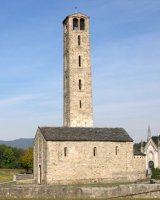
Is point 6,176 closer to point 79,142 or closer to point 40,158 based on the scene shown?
point 40,158

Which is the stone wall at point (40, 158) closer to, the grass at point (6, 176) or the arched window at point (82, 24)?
the grass at point (6, 176)

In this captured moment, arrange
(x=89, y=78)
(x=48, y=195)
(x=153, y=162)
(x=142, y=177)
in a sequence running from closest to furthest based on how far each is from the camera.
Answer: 1. (x=48, y=195)
2. (x=142, y=177)
3. (x=89, y=78)
4. (x=153, y=162)

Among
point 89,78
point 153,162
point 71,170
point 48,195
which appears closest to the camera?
point 48,195

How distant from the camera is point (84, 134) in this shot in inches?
2034

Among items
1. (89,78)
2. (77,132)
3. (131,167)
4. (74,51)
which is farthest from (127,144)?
(74,51)

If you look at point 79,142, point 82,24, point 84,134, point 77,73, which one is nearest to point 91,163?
point 79,142

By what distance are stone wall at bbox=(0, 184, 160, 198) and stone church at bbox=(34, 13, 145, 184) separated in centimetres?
1339

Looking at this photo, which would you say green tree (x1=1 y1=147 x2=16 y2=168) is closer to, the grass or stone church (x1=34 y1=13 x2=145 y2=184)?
the grass

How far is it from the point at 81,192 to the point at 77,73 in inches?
982

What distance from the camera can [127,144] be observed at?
174 feet

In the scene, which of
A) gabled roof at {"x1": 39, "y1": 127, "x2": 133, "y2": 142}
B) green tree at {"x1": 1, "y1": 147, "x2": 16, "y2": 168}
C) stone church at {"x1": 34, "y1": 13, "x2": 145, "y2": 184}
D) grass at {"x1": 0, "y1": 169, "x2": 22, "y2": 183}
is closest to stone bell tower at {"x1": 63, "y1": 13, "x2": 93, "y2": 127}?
stone church at {"x1": 34, "y1": 13, "x2": 145, "y2": 184}

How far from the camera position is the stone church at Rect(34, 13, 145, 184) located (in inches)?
1964

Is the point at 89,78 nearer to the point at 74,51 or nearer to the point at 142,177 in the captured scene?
the point at 74,51

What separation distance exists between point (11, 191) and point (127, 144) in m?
20.8
